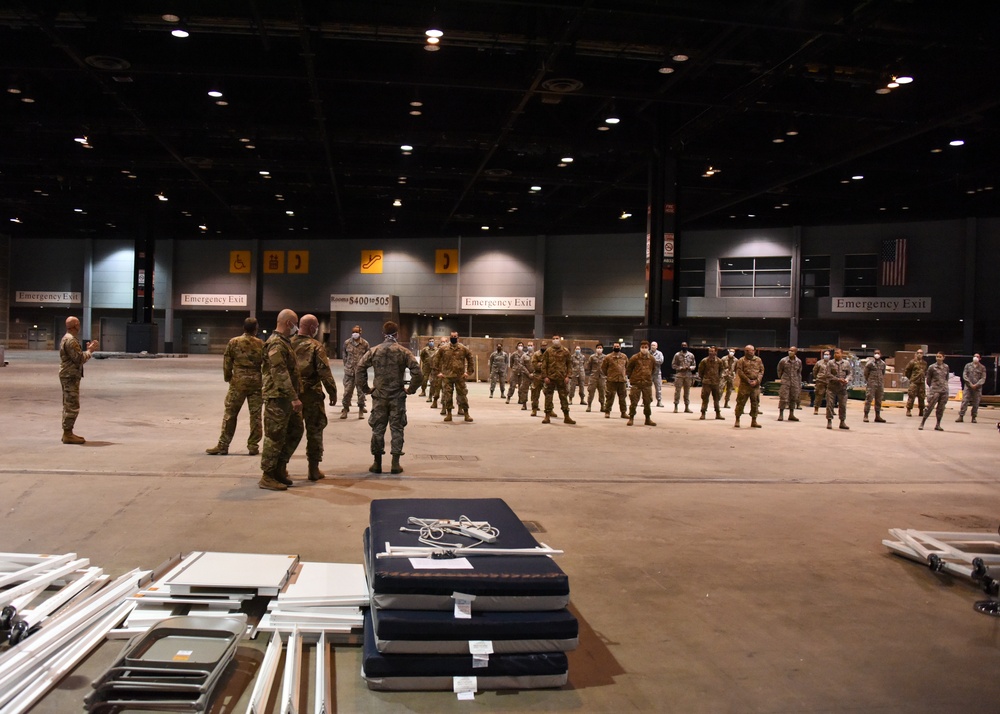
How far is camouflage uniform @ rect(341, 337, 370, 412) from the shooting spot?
48.1 ft

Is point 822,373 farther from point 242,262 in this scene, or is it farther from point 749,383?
point 242,262

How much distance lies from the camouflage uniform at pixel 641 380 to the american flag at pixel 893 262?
25260 mm

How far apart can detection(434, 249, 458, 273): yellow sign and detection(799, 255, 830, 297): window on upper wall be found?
64.0 feet

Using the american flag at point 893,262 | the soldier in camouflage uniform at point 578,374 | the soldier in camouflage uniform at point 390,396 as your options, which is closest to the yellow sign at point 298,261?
the soldier in camouflage uniform at point 578,374

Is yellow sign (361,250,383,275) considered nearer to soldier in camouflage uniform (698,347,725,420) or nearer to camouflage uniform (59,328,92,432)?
soldier in camouflage uniform (698,347,725,420)

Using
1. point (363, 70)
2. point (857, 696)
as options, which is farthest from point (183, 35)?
point (857, 696)

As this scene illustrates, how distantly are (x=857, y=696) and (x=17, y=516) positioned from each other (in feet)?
21.4

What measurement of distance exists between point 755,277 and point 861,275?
5189 millimetres

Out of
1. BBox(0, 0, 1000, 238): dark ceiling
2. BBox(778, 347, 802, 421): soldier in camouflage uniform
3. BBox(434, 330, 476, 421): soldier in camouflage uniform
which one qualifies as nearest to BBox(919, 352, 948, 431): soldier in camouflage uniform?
BBox(778, 347, 802, 421): soldier in camouflage uniform

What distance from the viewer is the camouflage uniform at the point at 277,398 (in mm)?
7359

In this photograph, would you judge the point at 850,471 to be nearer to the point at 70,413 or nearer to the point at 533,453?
the point at 533,453

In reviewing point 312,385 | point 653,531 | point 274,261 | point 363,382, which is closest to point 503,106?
point 363,382

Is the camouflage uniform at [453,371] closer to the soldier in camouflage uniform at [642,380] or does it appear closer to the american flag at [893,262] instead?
the soldier in camouflage uniform at [642,380]

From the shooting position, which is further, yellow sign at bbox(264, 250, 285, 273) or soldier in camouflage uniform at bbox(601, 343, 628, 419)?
yellow sign at bbox(264, 250, 285, 273)
